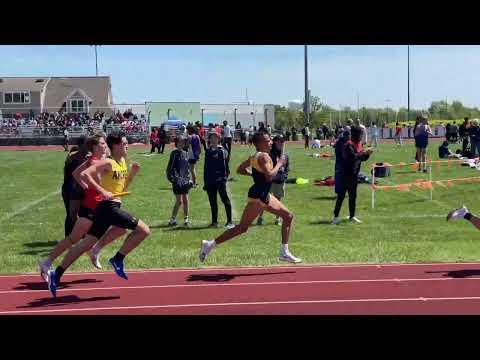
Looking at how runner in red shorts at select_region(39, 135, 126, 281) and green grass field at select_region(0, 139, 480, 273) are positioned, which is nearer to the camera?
runner in red shorts at select_region(39, 135, 126, 281)

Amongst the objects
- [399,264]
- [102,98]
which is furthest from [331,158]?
[102,98]

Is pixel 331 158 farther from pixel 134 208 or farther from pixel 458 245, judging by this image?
pixel 458 245

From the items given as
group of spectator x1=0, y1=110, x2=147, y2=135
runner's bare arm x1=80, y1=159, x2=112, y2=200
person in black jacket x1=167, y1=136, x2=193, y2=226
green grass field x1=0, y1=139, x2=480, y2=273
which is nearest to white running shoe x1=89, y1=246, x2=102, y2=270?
green grass field x1=0, y1=139, x2=480, y2=273

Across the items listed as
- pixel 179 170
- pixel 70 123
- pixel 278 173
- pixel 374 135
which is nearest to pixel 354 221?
pixel 278 173

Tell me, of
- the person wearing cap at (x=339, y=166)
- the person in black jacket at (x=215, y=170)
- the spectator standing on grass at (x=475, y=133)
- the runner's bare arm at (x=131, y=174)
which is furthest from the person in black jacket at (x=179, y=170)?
the spectator standing on grass at (x=475, y=133)

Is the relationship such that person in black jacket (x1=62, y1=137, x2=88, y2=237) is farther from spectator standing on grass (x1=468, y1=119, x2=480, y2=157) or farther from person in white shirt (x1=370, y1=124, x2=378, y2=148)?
person in white shirt (x1=370, y1=124, x2=378, y2=148)

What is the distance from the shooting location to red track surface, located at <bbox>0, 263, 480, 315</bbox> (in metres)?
7.39

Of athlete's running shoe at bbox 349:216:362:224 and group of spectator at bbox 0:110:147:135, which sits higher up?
group of spectator at bbox 0:110:147:135

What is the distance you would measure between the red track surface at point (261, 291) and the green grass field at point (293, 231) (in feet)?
2.00

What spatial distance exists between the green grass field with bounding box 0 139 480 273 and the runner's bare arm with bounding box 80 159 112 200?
224 cm

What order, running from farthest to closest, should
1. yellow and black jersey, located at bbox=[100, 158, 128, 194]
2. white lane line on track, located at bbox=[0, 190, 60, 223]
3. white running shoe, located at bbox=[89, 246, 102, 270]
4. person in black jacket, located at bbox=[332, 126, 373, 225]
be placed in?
white lane line on track, located at bbox=[0, 190, 60, 223] → person in black jacket, located at bbox=[332, 126, 373, 225] → white running shoe, located at bbox=[89, 246, 102, 270] → yellow and black jersey, located at bbox=[100, 158, 128, 194]

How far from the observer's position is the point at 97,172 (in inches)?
306

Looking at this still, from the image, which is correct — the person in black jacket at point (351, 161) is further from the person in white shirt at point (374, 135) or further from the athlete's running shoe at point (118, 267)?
the person in white shirt at point (374, 135)
